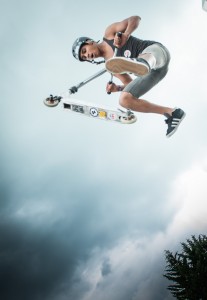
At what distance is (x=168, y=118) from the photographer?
8.80 meters

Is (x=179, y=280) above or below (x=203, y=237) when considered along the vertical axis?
below

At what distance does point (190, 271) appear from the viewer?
18406 millimetres

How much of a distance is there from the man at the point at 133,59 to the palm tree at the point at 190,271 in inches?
490

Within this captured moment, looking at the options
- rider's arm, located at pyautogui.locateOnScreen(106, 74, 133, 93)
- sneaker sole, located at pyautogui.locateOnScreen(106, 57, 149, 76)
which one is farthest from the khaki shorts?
rider's arm, located at pyautogui.locateOnScreen(106, 74, 133, 93)

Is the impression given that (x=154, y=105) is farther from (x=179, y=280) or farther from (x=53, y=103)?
(x=179, y=280)

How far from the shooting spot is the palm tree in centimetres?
1770

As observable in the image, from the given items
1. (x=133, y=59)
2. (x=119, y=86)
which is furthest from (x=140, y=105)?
(x=119, y=86)

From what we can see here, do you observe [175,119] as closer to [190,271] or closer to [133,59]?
[133,59]

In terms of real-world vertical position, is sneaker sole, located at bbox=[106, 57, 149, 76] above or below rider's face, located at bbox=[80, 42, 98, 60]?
below

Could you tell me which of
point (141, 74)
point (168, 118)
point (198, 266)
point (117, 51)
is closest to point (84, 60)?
point (117, 51)

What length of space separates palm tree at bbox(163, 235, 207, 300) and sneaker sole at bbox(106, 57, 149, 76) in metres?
14.7

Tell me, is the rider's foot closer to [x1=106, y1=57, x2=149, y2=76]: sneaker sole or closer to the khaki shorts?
the khaki shorts

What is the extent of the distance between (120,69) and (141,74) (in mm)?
504

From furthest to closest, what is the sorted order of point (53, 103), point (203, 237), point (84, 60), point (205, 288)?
point (203, 237) < point (205, 288) < point (53, 103) < point (84, 60)
